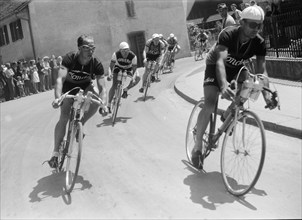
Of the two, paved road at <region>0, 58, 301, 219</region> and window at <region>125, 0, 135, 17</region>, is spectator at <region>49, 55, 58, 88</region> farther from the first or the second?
paved road at <region>0, 58, 301, 219</region>

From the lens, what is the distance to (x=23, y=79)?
75.8 feet

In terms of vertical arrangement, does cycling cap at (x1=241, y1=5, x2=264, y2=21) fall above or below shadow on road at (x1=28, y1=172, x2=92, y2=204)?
above

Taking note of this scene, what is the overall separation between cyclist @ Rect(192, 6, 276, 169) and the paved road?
70 centimetres

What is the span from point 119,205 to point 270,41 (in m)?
9.41

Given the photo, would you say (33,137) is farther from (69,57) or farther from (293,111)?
(293,111)

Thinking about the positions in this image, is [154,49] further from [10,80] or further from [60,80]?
[10,80]

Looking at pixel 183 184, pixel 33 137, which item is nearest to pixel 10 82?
pixel 33 137

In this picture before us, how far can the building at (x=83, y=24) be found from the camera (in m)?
32.0

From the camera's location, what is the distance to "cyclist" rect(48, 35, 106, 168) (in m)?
6.03

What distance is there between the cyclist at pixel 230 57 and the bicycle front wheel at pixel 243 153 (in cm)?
33

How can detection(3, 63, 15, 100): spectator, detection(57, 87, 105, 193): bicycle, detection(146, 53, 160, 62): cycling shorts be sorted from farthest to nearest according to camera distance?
1. detection(3, 63, 15, 100): spectator
2. detection(146, 53, 160, 62): cycling shorts
3. detection(57, 87, 105, 193): bicycle

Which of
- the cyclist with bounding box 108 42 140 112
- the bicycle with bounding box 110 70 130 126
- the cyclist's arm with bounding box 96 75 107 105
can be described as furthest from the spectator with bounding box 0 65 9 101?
the cyclist's arm with bounding box 96 75 107 105

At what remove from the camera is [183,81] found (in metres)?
15.0

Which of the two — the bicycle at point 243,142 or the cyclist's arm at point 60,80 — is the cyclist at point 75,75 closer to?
the cyclist's arm at point 60,80
